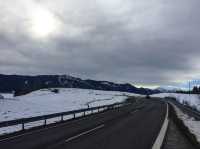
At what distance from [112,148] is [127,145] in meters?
1.15

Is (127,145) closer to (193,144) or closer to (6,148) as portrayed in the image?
(193,144)

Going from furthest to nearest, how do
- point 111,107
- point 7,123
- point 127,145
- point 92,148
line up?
point 111,107 → point 7,123 → point 127,145 → point 92,148

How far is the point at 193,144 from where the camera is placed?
13.8 metres

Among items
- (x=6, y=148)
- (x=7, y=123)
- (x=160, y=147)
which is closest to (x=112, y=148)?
(x=160, y=147)

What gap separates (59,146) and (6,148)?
73.9 inches

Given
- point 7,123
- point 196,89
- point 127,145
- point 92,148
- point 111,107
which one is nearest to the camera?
point 92,148

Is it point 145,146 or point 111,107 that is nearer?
point 145,146

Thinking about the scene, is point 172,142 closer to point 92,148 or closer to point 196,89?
point 92,148

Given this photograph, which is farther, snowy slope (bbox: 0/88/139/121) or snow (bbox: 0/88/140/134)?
snowy slope (bbox: 0/88/139/121)

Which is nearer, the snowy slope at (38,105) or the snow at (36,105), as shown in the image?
the snow at (36,105)

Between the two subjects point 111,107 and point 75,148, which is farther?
point 111,107

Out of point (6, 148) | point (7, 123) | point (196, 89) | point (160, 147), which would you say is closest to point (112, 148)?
point (160, 147)

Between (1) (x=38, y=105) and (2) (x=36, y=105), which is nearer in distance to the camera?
(2) (x=36, y=105)

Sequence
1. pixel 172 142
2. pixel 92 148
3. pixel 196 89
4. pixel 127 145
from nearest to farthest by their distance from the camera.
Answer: pixel 92 148 → pixel 127 145 → pixel 172 142 → pixel 196 89
